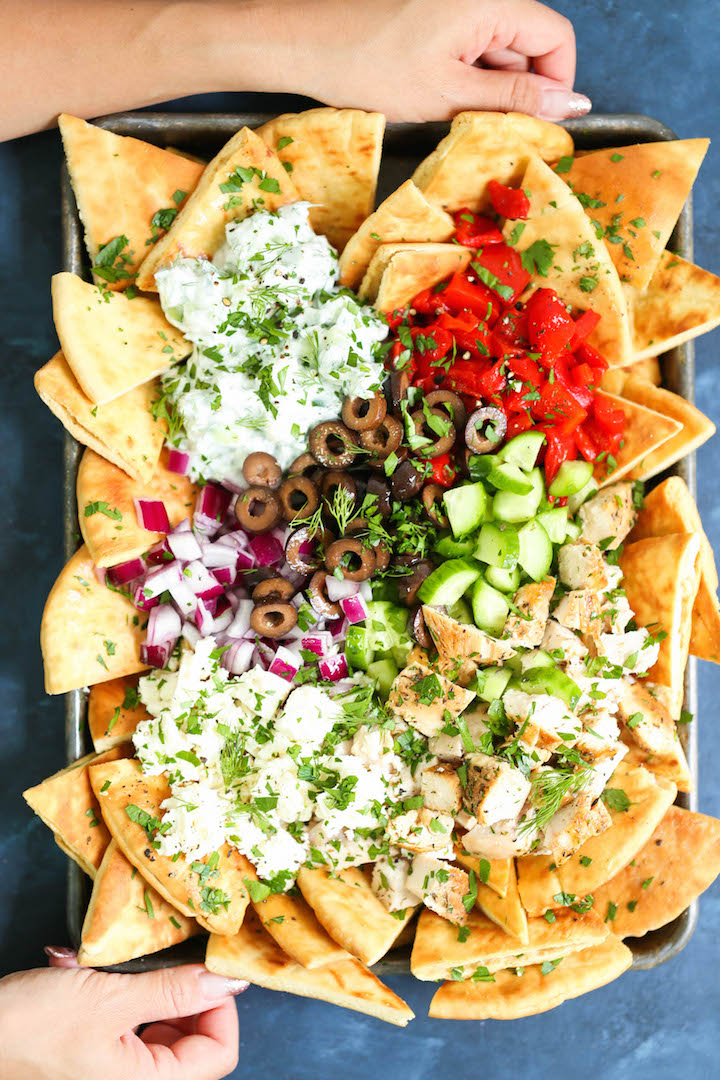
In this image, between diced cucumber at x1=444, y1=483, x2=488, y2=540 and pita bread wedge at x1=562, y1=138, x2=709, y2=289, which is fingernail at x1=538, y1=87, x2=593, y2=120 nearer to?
pita bread wedge at x1=562, y1=138, x2=709, y2=289

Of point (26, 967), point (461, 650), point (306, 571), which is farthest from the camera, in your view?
point (26, 967)

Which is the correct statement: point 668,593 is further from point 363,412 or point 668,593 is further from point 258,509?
point 258,509

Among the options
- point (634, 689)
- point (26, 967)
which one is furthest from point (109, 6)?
point (26, 967)

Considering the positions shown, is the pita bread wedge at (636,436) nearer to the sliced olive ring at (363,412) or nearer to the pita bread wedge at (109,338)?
the sliced olive ring at (363,412)

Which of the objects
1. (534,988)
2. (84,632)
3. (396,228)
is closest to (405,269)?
(396,228)

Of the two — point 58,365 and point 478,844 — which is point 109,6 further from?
point 478,844

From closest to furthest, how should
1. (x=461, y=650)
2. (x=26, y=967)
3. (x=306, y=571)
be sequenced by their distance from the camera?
(x=461, y=650) → (x=306, y=571) → (x=26, y=967)

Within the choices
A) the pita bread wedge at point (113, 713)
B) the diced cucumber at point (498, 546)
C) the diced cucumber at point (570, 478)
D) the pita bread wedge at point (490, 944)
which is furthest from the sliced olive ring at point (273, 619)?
the pita bread wedge at point (490, 944)
